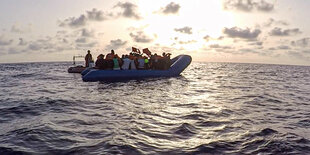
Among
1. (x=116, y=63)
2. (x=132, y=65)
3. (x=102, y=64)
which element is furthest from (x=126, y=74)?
(x=102, y=64)

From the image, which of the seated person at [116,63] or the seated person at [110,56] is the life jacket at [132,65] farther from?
the seated person at [110,56]

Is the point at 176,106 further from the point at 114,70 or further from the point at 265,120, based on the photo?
the point at 114,70

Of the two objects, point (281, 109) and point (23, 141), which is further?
point (281, 109)

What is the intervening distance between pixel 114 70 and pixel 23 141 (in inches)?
500

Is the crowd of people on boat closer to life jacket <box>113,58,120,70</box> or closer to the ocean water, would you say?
life jacket <box>113,58,120,70</box>

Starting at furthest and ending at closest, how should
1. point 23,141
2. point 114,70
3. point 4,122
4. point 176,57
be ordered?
point 176,57, point 114,70, point 4,122, point 23,141

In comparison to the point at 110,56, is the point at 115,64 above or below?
below

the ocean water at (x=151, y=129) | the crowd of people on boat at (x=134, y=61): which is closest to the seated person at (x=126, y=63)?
the crowd of people on boat at (x=134, y=61)

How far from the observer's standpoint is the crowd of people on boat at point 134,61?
1761 centimetres

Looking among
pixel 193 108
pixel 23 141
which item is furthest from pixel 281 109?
pixel 23 141

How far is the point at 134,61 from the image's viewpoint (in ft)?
60.1

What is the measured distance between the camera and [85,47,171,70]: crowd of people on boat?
693 inches

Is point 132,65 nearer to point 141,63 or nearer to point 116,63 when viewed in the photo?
point 141,63

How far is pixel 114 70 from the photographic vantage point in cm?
1731
